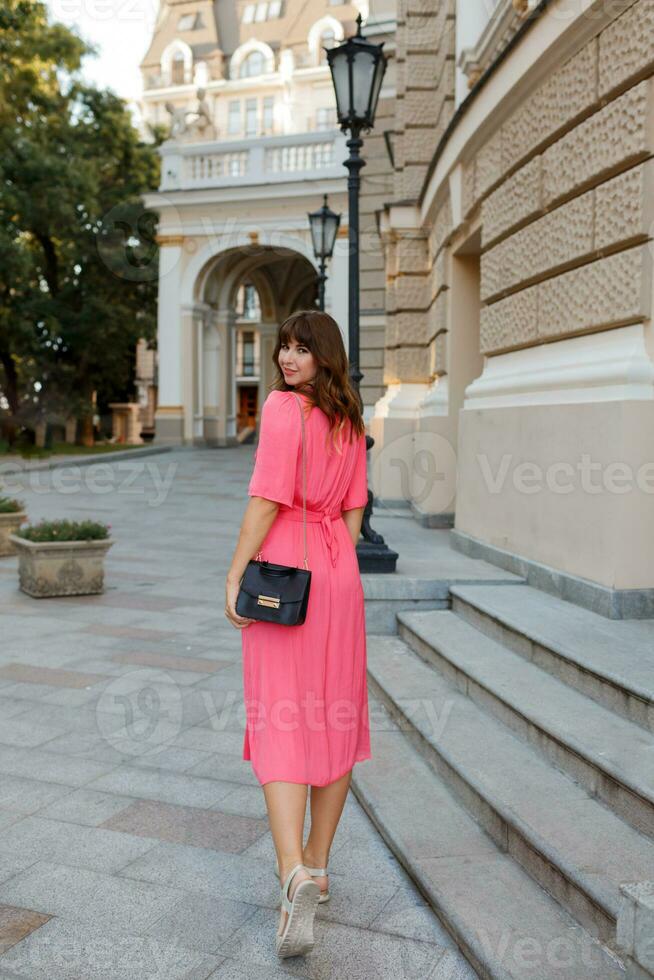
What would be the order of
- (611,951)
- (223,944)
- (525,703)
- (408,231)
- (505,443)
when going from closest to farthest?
(611,951), (223,944), (525,703), (505,443), (408,231)

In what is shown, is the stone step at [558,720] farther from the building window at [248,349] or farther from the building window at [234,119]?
the building window at [234,119]

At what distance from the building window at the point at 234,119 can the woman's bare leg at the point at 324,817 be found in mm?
55450

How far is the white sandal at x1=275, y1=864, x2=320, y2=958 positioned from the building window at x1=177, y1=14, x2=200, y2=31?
63.0 metres

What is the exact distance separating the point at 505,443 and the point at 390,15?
47.2ft

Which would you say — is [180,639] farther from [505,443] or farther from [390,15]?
[390,15]

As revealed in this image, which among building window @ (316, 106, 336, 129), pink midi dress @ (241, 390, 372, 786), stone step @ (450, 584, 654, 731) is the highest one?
building window @ (316, 106, 336, 129)

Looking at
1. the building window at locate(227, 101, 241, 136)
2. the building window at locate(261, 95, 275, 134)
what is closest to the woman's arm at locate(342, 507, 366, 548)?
the building window at locate(261, 95, 275, 134)

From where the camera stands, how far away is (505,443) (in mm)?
6613

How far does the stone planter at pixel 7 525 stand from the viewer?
10.2m

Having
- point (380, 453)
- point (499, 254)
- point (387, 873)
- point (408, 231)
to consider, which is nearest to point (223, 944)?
point (387, 873)

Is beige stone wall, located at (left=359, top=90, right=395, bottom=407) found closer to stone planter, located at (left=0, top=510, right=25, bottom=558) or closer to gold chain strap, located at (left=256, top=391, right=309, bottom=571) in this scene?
stone planter, located at (left=0, top=510, right=25, bottom=558)

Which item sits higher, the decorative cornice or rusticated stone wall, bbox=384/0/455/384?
the decorative cornice

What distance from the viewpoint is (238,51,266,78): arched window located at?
53500 mm

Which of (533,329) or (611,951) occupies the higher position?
(533,329)
